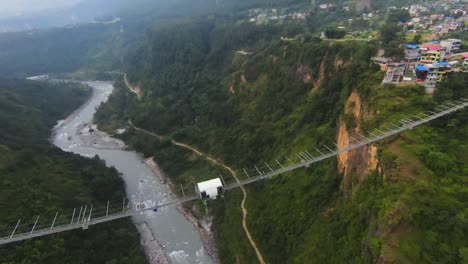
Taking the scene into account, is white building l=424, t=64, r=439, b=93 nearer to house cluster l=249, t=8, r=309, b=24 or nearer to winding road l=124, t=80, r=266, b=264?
winding road l=124, t=80, r=266, b=264

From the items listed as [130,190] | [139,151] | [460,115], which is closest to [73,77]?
[139,151]

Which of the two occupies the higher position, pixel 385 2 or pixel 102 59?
pixel 385 2

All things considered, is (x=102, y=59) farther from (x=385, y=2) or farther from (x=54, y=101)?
(x=385, y=2)

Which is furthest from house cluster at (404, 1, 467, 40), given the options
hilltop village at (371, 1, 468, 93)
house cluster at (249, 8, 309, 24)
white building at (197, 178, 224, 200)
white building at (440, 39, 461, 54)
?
white building at (197, 178, 224, 200)

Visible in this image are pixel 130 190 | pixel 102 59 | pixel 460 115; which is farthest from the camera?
pixel 102 59

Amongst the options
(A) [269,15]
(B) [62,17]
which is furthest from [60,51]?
(B) [62,17]

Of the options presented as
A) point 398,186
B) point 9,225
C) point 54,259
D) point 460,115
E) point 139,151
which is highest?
point 460,115

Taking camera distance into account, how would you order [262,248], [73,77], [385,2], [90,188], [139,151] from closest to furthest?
[262,248] → [90,188] → [139,151] → [385,2] → [73,77]

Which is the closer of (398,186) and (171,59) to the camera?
(398,186)
